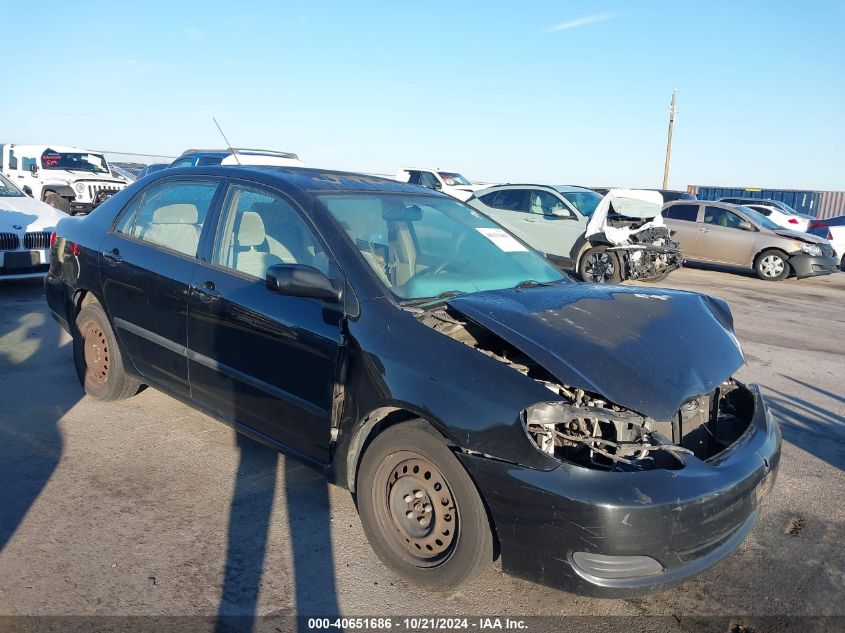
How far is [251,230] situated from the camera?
3869mm

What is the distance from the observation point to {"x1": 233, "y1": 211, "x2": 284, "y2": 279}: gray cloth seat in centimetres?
372

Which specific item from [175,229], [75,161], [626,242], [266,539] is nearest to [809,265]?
[626,242]

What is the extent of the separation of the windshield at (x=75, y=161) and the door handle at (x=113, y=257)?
1585 centimetres

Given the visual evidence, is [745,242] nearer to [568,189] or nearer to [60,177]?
[568,189]

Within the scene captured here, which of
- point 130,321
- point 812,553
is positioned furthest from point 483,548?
point 130,321

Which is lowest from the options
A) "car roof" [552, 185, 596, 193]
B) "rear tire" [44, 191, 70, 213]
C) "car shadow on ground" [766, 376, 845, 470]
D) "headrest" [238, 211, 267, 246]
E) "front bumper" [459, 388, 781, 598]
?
"car shadow on ground" [766, 376, 845, 470]

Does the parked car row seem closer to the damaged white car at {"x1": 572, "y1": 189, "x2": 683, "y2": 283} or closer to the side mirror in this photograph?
the damaged white car at {"x1": 572, "y1": 189, "x2": 683, "y2": 283}

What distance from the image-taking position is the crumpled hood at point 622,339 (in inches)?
108

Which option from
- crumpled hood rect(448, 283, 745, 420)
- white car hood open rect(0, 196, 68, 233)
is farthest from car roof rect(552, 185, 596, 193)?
crumpled hood rect(448, 283, 745, 420)

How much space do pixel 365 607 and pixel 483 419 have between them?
3.07 feet

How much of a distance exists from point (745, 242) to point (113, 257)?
1318cm

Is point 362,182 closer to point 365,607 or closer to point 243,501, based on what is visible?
point 243,501

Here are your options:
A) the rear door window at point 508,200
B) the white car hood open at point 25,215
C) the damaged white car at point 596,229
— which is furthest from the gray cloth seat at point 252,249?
the rear door window at point 508,200

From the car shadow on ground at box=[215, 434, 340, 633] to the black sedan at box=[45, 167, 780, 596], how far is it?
316mm
